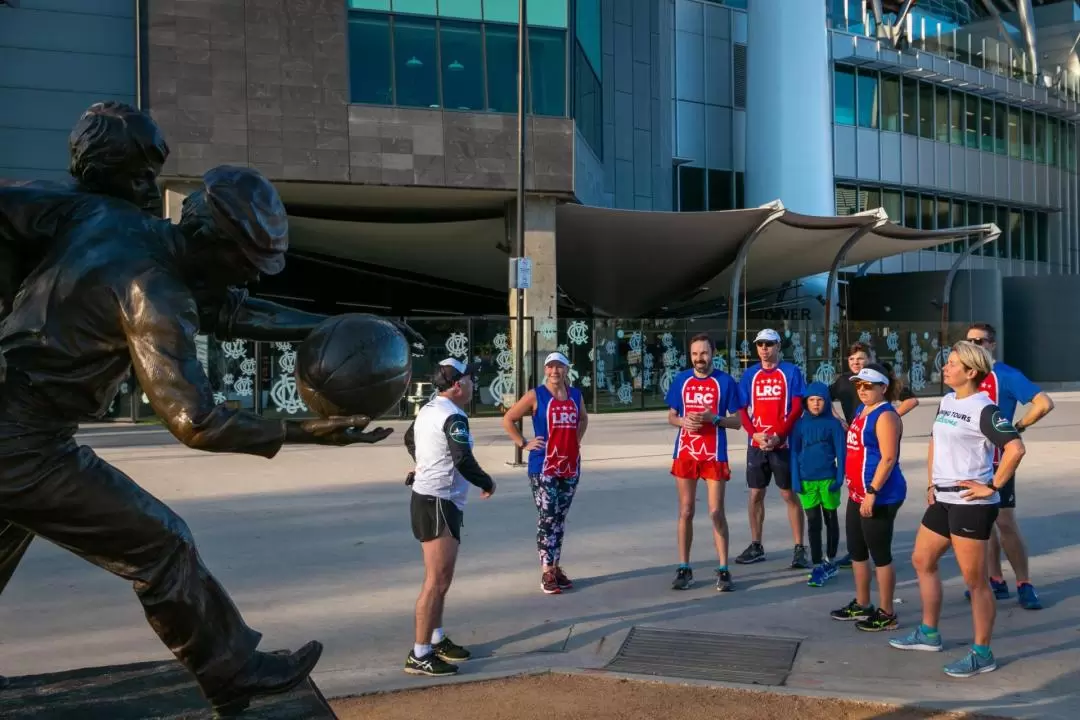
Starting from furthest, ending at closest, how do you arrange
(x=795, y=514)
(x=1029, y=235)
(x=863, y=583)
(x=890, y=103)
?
(x=1029, y=235) → (x=890, y=103) → (x=795, y=514) → (x=863, y=583)

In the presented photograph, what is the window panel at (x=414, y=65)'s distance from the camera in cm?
2391

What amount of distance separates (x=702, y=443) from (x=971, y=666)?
2676 mm

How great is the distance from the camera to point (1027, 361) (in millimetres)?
41219

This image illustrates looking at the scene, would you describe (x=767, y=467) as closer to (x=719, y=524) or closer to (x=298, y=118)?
(x=719, y=524)

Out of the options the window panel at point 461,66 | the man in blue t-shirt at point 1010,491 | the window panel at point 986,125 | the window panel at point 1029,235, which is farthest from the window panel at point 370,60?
the window panel at point 1029,235

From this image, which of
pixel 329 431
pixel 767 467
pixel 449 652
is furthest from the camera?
pixel 767 467

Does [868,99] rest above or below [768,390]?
above

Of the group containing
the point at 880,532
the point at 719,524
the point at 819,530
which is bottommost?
the point at 819,530

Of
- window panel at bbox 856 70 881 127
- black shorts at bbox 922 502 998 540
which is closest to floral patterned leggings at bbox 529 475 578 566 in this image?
black shorts at bbox 922 502 998 540

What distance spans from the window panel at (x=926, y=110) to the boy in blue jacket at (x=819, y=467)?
3766cm

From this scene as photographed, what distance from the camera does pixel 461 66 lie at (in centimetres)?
2431

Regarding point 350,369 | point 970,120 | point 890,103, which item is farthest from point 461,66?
point 970,120

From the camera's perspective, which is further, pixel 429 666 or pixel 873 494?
pixel 873 494

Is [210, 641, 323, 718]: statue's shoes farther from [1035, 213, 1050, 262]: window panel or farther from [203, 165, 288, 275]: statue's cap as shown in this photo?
[1035, 213, 1050, 262]: window panel
